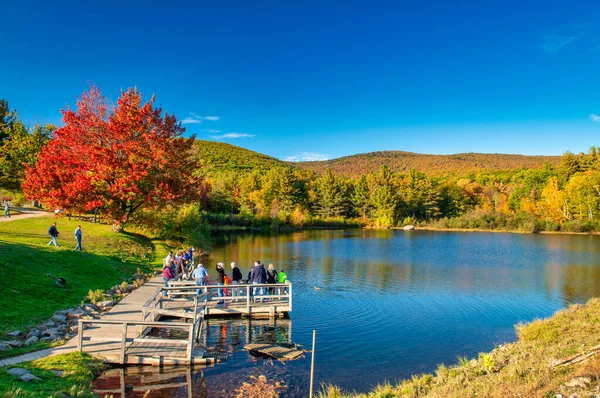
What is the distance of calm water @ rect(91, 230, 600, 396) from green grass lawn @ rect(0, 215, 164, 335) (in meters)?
5.45

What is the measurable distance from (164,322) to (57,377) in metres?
3.35

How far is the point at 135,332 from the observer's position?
539 inches

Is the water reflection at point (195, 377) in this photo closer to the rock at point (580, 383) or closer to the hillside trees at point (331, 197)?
the rock at point (580, 383)

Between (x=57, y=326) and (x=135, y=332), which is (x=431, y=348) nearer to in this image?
(x=135, y=332)

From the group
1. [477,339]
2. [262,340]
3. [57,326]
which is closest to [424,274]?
[477,339]

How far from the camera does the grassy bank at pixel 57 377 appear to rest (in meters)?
8.39

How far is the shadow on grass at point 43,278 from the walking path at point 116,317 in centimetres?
170

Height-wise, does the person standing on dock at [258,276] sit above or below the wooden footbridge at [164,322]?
above

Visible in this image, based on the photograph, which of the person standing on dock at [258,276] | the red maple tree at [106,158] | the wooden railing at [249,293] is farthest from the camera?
the red maple tree at [106,158]

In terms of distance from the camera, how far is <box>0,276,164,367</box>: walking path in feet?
35.4

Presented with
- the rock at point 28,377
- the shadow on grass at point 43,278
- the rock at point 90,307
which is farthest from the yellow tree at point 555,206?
the rock at point 28,377

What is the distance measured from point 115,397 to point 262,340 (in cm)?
611

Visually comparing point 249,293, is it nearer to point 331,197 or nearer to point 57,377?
point 57,377

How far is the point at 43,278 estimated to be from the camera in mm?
17547
